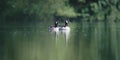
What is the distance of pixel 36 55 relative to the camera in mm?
17516

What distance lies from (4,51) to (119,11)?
28.0m

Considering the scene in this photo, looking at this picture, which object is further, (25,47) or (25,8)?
(25,8)

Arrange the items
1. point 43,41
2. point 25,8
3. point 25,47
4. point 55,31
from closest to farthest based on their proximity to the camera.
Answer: point 25,47 < point 43,41 < point 55,31 < point 25,8

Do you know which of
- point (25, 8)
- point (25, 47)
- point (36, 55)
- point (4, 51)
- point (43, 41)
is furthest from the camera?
point (25, 8)

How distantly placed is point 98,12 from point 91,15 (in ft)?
2.44

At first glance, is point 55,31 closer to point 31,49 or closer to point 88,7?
point 31,49

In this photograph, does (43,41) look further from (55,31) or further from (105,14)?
(105,14)

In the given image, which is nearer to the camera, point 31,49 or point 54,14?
point 31,49

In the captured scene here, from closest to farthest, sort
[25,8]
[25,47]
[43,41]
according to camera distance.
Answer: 1. [25,47]
2. [43,41]
3. [25,8]

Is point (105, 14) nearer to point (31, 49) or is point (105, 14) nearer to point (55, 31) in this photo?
point (55, 31)

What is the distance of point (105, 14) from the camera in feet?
149

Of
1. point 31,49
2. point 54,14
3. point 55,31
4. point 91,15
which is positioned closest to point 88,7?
point 91,15

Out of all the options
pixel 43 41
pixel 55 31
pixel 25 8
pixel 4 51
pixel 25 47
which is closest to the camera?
pixel 4 51

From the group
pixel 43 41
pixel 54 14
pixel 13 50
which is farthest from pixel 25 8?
pixel 13 50
